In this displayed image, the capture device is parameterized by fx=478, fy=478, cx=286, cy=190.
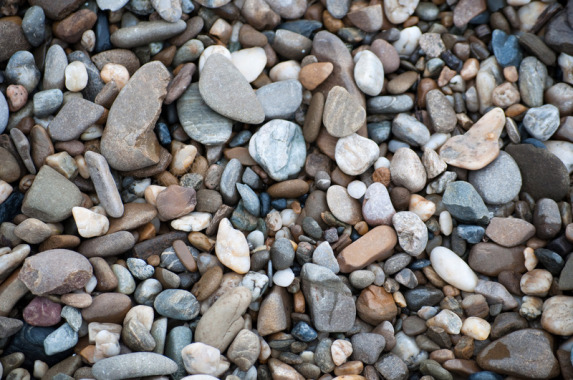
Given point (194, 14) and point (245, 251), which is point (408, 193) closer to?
point (245, 251)

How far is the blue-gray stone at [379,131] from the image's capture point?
1856 millimetres

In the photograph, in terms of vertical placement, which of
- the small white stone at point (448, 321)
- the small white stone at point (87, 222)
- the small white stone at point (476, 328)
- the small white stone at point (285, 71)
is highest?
the small white stone at point (285, 71)

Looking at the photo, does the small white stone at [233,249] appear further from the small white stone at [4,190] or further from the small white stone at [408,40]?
the small white stone at [408,40]

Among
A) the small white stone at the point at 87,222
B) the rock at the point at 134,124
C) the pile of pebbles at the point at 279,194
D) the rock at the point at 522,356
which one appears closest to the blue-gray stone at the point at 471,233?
the pile of pebbles at the point at 279,194

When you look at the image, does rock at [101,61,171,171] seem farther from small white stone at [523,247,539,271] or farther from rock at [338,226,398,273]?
small white stone at [523,247,539,271]

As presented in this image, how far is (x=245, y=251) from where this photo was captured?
5.42 feet

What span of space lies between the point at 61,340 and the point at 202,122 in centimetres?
86

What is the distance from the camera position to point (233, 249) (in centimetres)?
165

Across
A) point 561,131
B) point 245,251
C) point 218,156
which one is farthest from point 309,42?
point 561,131

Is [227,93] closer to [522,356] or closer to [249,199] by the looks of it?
[249,199]

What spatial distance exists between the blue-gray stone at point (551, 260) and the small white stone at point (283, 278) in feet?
2.87

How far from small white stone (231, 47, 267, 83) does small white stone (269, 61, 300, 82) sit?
56 millimetres

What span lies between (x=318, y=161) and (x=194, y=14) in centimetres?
75

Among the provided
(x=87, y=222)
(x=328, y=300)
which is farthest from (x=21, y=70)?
(x=328, y=300)
